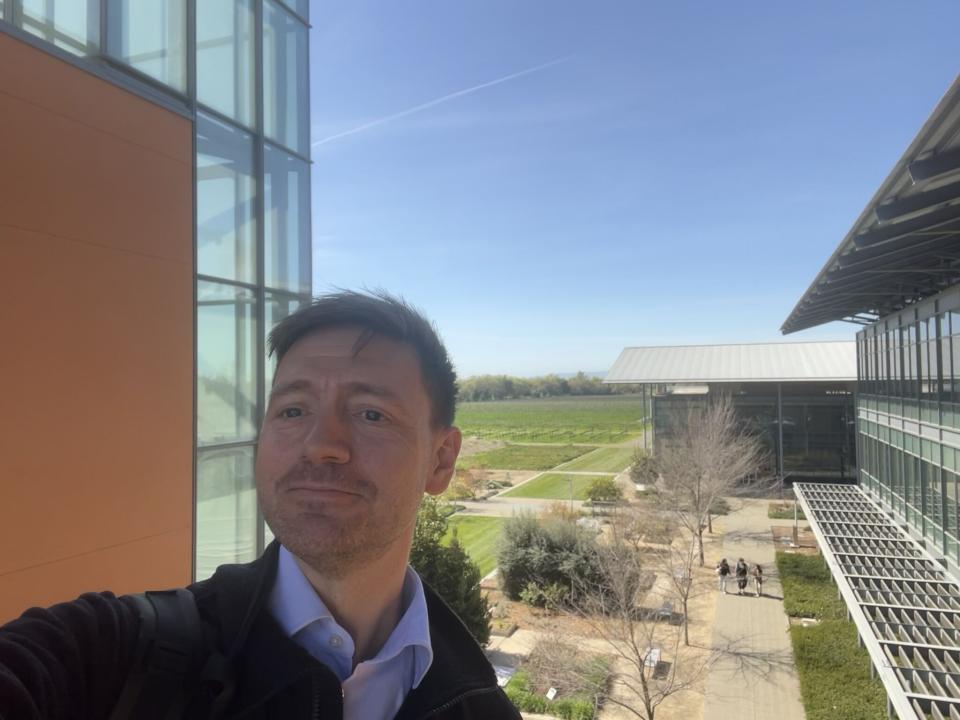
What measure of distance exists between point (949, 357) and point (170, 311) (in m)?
14.0

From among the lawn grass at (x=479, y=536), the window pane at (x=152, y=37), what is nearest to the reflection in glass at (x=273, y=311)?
the window pane at (x=152, y=37)

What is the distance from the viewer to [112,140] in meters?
4.63

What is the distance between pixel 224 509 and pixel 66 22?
4024mm

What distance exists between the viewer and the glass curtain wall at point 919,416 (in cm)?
1265

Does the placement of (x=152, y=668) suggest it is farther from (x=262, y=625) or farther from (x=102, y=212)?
(x=102, y=212)

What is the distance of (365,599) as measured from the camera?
4.83ft

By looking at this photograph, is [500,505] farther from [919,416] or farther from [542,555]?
[919,416]

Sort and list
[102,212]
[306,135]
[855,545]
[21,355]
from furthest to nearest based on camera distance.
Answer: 1. [855,545]
2. [306,135]
3. [102,212]
4. [21,355]

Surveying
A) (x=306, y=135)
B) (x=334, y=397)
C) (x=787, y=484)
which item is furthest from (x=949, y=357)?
(x=787, y=484)

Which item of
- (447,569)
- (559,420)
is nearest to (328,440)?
(447,569)

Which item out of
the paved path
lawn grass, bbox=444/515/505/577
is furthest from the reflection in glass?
the paved path

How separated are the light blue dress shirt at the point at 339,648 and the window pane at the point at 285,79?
20.1ft

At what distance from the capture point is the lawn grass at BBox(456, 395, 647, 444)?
75.8m

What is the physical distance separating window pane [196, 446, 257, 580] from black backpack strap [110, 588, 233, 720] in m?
4.70
